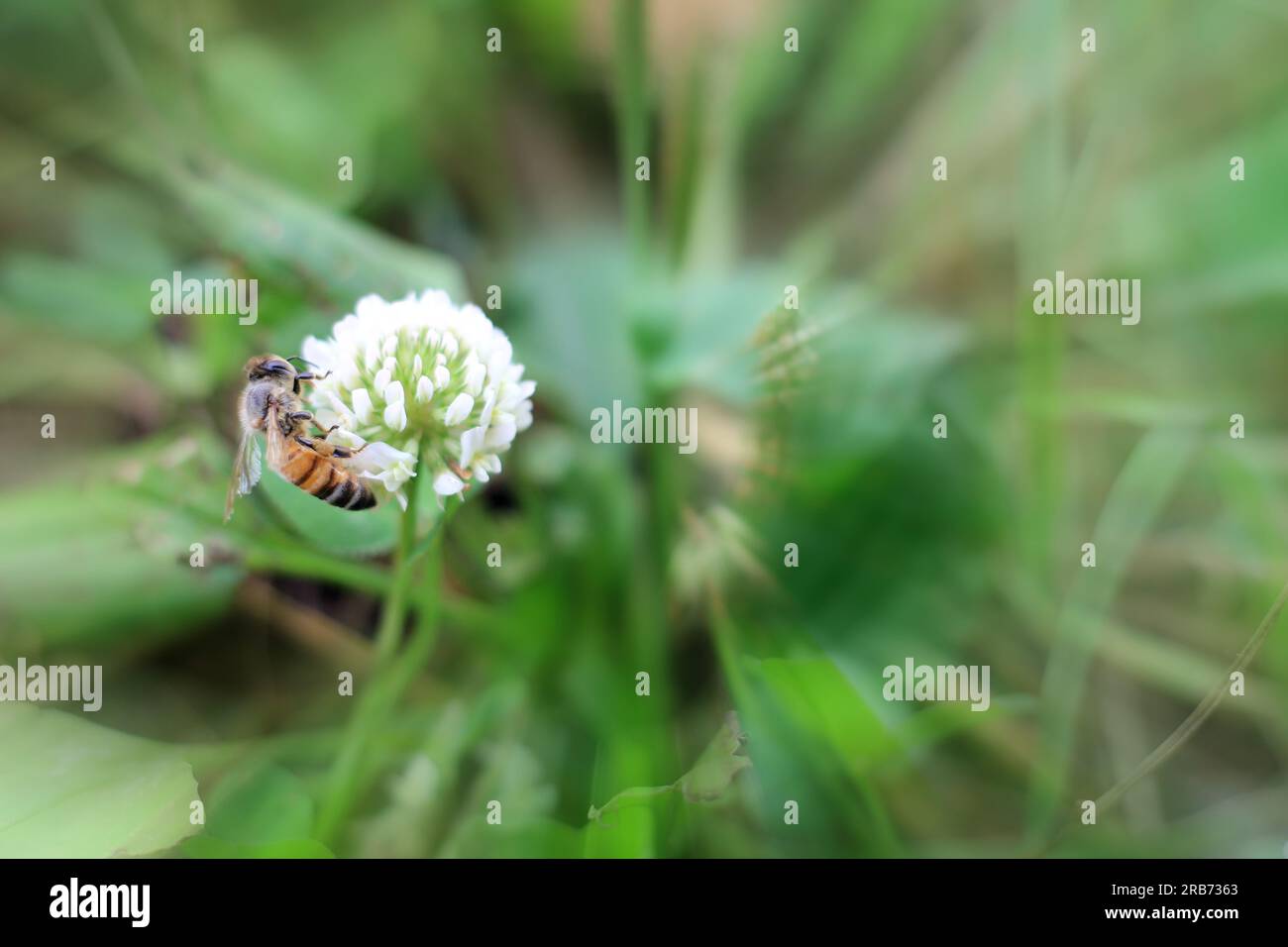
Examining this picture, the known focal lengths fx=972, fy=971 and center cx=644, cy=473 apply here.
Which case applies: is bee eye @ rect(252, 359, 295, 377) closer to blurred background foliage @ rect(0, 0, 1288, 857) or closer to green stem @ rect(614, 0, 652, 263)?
blurred background foliage @ rect(0, 0, 1288, 857)

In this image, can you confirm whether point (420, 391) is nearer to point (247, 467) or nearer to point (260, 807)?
point (247, 467)

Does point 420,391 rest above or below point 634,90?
below

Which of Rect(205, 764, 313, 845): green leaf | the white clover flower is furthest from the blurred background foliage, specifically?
the white clover flower

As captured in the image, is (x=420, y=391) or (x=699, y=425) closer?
(x=420, y=391)

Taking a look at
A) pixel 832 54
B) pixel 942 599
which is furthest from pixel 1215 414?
pixel 832 54

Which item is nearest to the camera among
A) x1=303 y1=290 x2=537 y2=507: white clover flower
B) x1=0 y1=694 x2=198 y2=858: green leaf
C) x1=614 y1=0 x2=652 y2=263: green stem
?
x1=303 y1=290 x2=537 y2=507: white clover flower

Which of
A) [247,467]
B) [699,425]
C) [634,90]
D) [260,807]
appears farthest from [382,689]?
[634,90]
